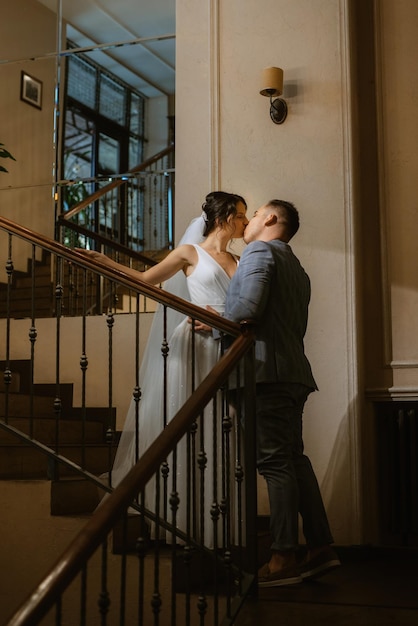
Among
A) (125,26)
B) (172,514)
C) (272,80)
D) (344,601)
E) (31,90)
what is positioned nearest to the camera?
(172,514)

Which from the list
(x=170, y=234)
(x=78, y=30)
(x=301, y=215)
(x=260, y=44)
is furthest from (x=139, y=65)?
(x=301, y=215)

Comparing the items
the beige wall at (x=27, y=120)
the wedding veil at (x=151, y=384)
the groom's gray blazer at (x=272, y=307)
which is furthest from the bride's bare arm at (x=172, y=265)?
the beige wall at (x=27, y=120)

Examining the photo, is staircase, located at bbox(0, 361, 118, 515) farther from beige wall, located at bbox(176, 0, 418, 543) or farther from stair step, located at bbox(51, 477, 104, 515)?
beige wall, located at bbox(176, 0, 418, 543)


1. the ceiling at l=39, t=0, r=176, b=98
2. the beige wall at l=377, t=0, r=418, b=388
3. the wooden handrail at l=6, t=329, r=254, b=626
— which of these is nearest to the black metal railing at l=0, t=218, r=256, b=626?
the wooden handrail at l=6, t=329, r=254, b=626

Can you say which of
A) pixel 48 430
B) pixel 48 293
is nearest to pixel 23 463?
pixel 48 430

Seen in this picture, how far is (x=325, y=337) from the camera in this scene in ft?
15.2

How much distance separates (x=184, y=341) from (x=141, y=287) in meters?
0.51

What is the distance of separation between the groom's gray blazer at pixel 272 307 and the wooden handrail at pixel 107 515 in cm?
46

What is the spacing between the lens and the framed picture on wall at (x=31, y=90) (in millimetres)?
8531

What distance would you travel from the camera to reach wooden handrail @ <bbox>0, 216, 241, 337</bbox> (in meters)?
3.39

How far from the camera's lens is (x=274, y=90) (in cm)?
477

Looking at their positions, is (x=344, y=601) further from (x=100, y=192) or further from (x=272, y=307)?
(x=100, y=192)

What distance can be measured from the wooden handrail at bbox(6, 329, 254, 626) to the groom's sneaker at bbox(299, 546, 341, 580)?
3.16 ft

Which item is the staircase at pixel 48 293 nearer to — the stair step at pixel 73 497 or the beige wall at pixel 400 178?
the beige wall at pixel 400 178
